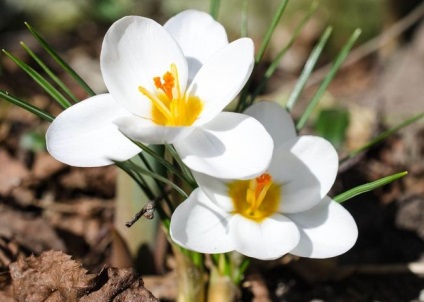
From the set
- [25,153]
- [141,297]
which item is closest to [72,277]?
[141,297]

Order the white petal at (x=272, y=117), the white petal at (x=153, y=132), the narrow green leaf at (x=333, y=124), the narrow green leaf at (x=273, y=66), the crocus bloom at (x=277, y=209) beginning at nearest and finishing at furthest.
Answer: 1. the white petal at (x=153, y=132)
2. the crocus bloom at (x=277, y=209)
3. the white petal at (x=272, y=117)
4. the narrow green leaf at (x=273, y=66)
5. the narrow green leaf at (x=333, y=124)

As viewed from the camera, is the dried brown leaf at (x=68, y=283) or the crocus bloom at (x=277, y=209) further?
the dried brown leaf at (x=68, y=283)

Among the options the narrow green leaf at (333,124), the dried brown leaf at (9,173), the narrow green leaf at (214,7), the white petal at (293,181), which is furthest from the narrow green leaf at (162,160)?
the dried brown leaf at (9,173)

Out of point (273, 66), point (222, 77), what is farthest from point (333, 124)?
point (222, 77)

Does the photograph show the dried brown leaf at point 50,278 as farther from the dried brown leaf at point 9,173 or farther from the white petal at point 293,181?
the dried brown leaf at point 9,173

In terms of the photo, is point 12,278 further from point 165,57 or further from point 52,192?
point 52,192

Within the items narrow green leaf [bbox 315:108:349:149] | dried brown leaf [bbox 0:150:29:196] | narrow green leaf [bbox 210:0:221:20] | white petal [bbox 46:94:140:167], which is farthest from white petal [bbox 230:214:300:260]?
dried brown leaf [bbox 0:150:29:196]

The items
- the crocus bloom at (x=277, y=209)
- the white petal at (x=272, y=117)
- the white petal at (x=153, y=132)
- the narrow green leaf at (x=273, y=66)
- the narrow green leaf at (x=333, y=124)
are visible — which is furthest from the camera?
the narrow green leaf at (x=333, y=124)
